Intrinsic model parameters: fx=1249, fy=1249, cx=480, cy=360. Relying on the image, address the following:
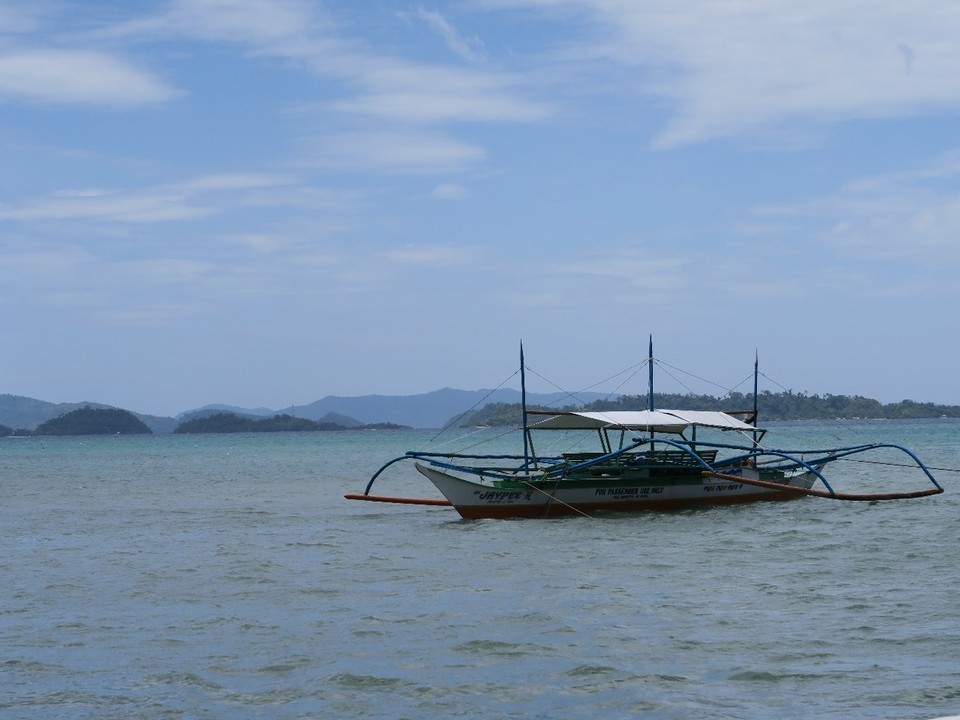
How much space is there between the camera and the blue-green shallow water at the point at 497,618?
12.6 m

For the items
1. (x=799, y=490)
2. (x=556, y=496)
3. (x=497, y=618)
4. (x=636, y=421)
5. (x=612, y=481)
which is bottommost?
(x=497, y=618)

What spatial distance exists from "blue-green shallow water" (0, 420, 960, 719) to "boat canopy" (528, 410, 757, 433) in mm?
2403

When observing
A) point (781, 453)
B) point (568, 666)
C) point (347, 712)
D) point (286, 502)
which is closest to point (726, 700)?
point (568, 666)

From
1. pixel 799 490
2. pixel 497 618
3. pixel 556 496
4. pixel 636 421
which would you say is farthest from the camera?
pixel 636 421

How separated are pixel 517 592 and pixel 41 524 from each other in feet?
70.8

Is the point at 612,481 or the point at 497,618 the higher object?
the point at 612,481

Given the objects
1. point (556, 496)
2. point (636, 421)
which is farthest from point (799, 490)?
point (556, 496)

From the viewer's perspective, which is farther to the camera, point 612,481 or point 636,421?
point 636,421

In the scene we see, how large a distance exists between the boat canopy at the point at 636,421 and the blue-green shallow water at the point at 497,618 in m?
2.40

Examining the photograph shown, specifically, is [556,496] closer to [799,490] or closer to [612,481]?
[612,481]

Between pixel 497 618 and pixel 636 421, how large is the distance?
1621 cm

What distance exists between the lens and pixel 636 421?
1288 inches

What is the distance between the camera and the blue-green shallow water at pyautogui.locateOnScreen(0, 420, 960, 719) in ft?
41.4

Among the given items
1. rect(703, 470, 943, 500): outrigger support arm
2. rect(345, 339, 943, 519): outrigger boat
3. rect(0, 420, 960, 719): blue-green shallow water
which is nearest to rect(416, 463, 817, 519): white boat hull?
rect(345, 339, 943, 519): outrigger boat
